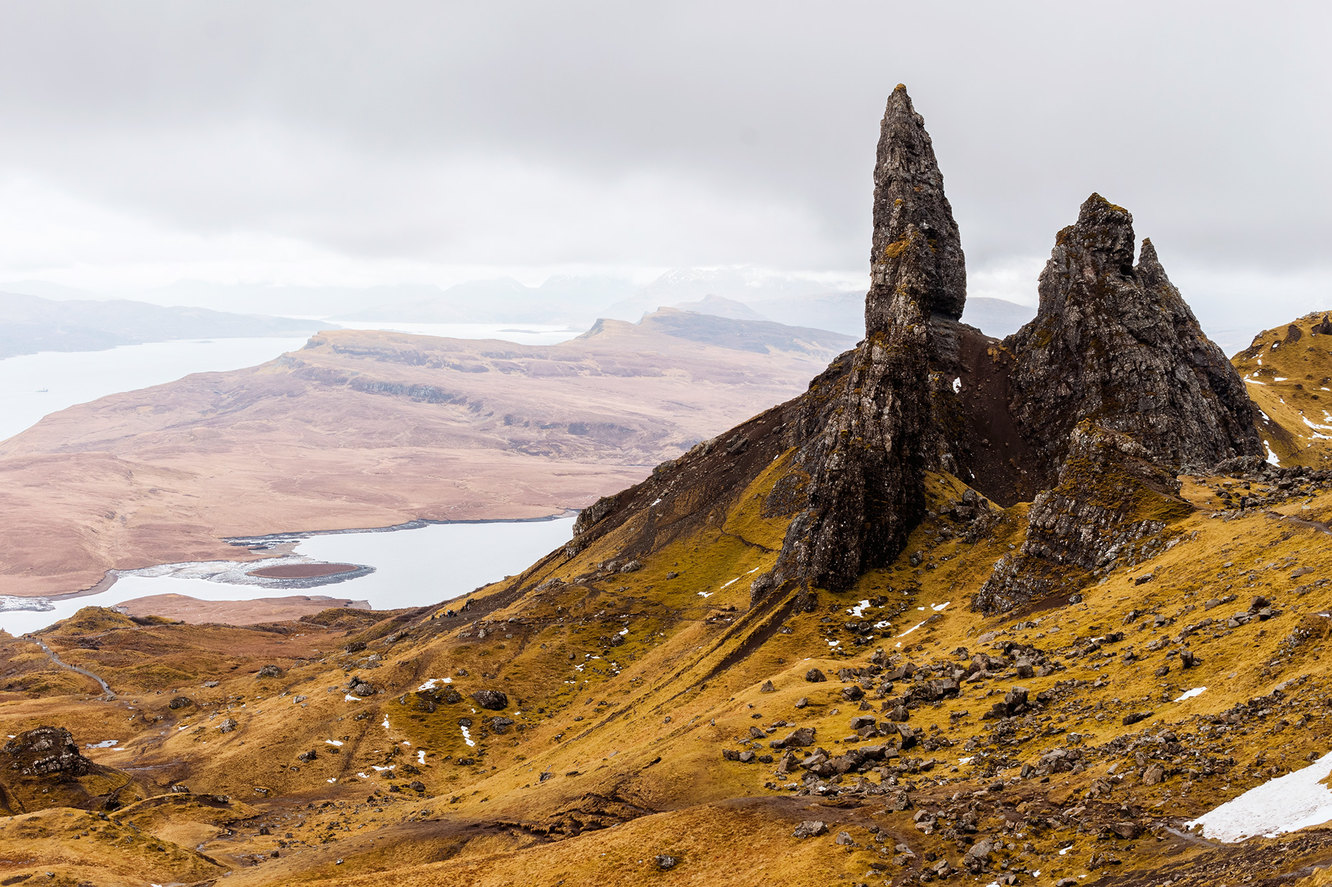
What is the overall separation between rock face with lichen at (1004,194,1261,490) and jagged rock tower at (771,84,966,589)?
79.4 ft

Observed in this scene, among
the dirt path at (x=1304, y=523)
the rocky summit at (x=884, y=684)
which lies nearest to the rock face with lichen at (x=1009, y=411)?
the rocky summit at (x=884, y=684)

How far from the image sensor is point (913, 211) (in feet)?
615

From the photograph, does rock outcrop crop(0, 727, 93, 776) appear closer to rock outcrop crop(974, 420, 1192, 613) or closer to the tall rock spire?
rock outcrop crop(974, 420, 1192, 613)

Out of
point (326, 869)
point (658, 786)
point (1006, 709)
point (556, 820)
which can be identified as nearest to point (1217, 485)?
point (1006, 709)

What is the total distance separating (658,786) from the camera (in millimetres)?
69125

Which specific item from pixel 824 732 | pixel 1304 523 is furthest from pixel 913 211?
pixel 824 732

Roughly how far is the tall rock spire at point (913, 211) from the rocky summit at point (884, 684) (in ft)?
3.63

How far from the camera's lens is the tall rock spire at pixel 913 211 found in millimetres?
186375

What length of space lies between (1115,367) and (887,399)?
5583cm

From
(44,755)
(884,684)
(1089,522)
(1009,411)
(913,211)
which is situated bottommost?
(44,755)

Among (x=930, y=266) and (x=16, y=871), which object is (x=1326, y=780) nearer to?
(x=16, y=871)

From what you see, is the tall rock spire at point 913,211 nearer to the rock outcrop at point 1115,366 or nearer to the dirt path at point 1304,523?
the rock outcrop at point 1115,366

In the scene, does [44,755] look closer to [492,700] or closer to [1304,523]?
[492,700]

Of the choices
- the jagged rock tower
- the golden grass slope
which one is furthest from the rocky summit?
the jagged rock tower
